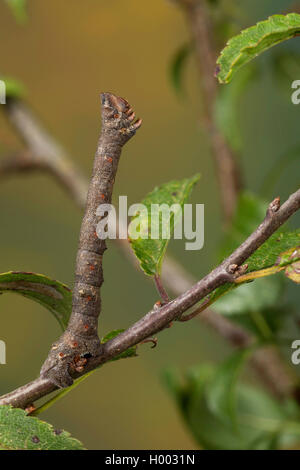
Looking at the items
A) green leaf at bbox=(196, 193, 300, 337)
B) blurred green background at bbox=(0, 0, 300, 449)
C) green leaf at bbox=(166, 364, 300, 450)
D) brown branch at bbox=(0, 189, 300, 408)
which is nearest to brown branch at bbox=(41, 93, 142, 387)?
brown branch at bbox=(0, 189, 300, 408)

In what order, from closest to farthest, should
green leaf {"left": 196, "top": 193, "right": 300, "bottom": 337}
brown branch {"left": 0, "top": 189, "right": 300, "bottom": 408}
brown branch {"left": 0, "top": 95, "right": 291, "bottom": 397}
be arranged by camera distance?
brown branch {"left": 0, "top": 189, "right": 300, "bottom": 408} < green leaf {"left": 196, "top": 193, "right": 300, "bottom": 337} < brown branch {"left": 0, "top": 95, "right": 291, "bottom": 397}

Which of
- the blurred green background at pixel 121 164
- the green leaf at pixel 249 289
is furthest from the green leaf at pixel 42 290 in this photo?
the blurred green background at pixel 121 164

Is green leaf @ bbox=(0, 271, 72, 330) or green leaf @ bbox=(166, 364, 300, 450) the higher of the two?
green leaf @ bbox=(166, 364, 300, 450)

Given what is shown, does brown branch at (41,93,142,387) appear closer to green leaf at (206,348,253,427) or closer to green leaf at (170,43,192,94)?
green leaf at (206,348,253,427)

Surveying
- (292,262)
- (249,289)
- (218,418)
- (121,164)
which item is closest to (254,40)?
(292,262)

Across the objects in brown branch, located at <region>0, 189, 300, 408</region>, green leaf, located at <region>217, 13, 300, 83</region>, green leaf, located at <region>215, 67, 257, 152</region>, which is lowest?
brown branch, located at <region>0, 189, 300, 408</region>
